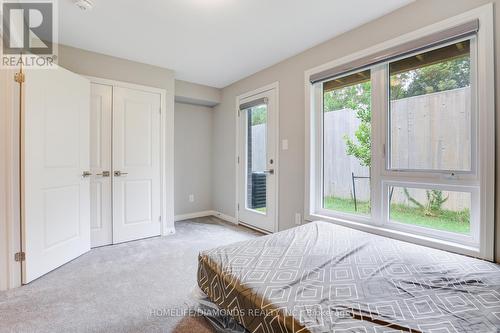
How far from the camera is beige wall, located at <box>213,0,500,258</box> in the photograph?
193 cm

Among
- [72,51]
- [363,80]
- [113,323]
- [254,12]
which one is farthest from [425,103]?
[72,51]

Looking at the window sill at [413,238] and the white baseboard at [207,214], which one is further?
the white baseboard at [207,214]

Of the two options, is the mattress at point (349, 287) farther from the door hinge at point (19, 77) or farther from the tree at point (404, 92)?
the door hinge at point (19, 77)

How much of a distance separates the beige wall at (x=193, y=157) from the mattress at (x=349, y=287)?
9.52ft

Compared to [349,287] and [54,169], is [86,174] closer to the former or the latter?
[54,169]

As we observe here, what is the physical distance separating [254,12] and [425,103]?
5.51ft

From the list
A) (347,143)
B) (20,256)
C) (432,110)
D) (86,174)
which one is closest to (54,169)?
(86,174)

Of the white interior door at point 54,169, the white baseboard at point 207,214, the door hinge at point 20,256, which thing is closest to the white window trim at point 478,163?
the white baseboard at point 207,214

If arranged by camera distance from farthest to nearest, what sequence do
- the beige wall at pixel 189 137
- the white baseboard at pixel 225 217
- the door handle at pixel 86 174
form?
the white baseboard at pixel 225 217
the beige wall at pixel 189 137
the door handle at pixel 86 174

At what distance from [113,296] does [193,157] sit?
2.87 metres

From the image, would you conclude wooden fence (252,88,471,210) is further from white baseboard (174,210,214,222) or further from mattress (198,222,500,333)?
white baseboard (174,210,214,222)

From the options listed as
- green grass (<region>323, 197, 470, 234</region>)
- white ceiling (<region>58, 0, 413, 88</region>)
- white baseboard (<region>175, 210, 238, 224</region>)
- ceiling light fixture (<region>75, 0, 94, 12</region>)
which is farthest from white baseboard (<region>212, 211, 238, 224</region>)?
ceiling light fixture (<region>75, 0, 94, 12</region>)

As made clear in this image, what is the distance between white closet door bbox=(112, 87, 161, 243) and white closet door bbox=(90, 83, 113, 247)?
0.07 m

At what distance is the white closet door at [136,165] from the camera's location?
305cm
